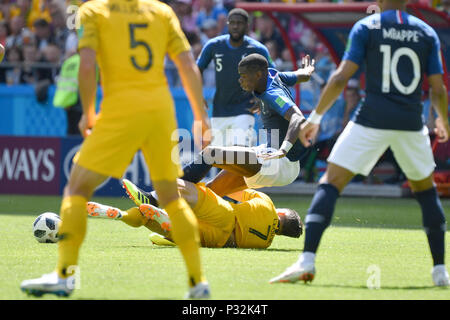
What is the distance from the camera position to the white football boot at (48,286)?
616 centimetres

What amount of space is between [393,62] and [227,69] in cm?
682

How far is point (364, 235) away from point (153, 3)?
5414 millimetres

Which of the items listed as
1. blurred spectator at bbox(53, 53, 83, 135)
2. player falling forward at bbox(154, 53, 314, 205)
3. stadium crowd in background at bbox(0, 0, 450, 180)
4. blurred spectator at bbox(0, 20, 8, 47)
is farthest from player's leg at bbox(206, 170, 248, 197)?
blurred spectator at bbox(0, 20, 8, 47)

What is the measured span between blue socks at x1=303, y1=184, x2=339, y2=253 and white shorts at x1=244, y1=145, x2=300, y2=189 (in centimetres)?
254

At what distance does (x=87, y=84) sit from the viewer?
20.4 ft

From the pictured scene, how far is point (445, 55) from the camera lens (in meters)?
16.2

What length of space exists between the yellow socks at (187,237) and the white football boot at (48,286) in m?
0.79

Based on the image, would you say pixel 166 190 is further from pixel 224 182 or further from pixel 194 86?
pixel 224 182

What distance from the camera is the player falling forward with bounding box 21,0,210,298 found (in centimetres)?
616

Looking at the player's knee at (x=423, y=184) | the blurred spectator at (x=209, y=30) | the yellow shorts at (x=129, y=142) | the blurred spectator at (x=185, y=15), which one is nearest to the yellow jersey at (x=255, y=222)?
the player's knee at (x=423, y=184)

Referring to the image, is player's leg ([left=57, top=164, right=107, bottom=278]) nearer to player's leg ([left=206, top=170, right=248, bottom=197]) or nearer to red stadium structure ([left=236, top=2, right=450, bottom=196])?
player's leg ([left=206, top=170, right=248, bottom=197])

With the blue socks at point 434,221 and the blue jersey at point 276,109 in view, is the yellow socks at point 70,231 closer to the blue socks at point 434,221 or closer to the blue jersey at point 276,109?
the blue socks at point 434,221
